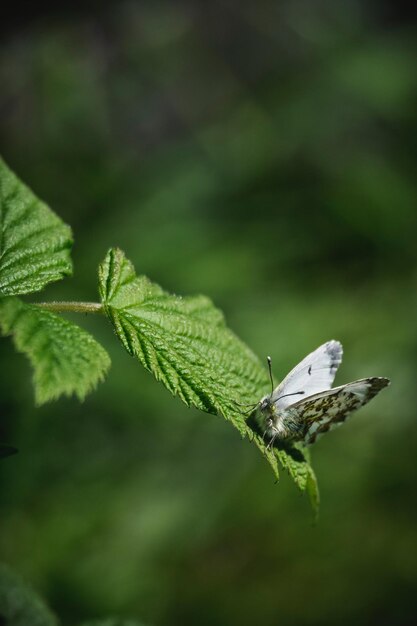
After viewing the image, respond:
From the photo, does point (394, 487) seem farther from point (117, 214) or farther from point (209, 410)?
point (209, 410)

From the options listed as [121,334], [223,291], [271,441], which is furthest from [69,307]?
[223,291]

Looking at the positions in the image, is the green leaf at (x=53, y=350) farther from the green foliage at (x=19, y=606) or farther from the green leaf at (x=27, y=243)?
the green foliage at (x=19, y=606)

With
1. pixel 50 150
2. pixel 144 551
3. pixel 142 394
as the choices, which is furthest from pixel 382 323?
pixel 50 150

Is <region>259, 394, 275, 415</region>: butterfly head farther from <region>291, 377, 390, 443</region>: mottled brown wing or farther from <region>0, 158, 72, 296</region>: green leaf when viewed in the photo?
<region>0, 158, 72, 296</region>: green leaf

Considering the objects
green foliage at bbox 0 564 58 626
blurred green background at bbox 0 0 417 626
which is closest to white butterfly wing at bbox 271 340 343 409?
green foliage at bbox 0 564 58 626

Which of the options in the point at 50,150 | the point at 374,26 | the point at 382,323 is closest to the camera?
the point at 382,323
